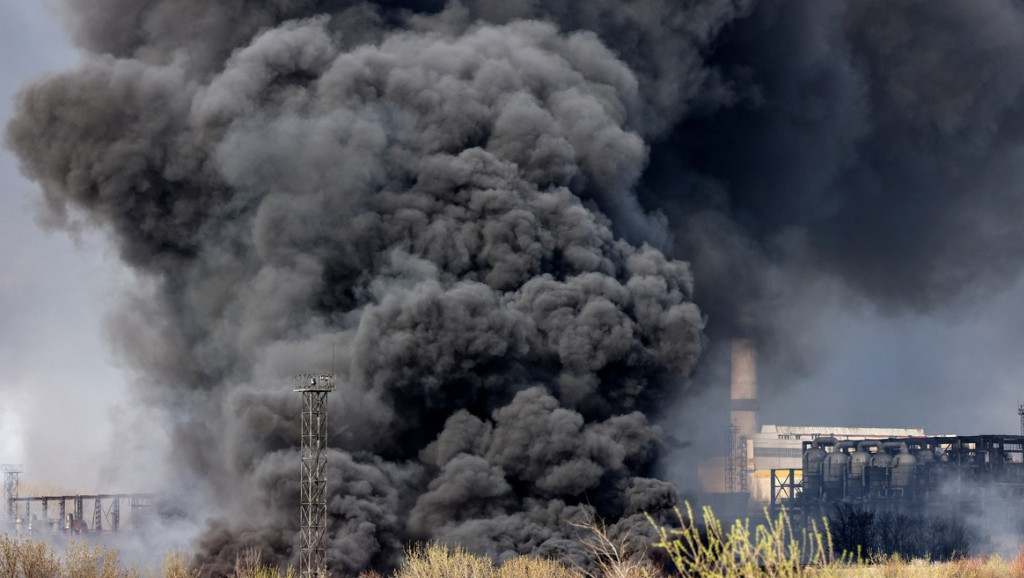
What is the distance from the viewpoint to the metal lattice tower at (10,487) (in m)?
121

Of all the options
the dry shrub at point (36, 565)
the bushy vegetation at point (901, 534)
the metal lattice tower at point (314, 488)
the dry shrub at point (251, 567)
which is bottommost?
the bushy vegetation at point (901, 534)

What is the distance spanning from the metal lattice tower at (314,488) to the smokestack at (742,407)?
63.3m

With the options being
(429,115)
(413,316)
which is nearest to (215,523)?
(413,316)

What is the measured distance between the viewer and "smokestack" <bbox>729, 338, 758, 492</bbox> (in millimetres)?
125562

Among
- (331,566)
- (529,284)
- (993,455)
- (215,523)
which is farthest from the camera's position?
(993,455)

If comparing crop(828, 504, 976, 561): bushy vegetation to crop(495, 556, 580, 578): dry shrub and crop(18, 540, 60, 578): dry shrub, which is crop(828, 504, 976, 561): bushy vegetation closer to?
crop(495, 556, 580, 578): dry shrub

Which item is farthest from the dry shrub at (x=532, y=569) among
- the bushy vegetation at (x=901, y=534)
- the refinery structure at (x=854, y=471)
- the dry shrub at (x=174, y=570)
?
the refinery structure at (x=854, y=471)

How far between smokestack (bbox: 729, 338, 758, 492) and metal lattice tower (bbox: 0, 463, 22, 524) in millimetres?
62086

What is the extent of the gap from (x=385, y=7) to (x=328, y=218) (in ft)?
49.6

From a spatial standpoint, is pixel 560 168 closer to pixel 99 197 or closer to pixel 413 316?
pixel 413 316

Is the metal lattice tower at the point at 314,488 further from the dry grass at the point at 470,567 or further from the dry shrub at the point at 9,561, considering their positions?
the dry shrub at the point at 9,561

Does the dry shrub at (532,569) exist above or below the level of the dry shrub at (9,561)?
below

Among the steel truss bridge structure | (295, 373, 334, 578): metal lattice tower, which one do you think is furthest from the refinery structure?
(295, 373, 334, 578): metal lattice tower

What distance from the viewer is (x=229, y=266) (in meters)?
78.1
